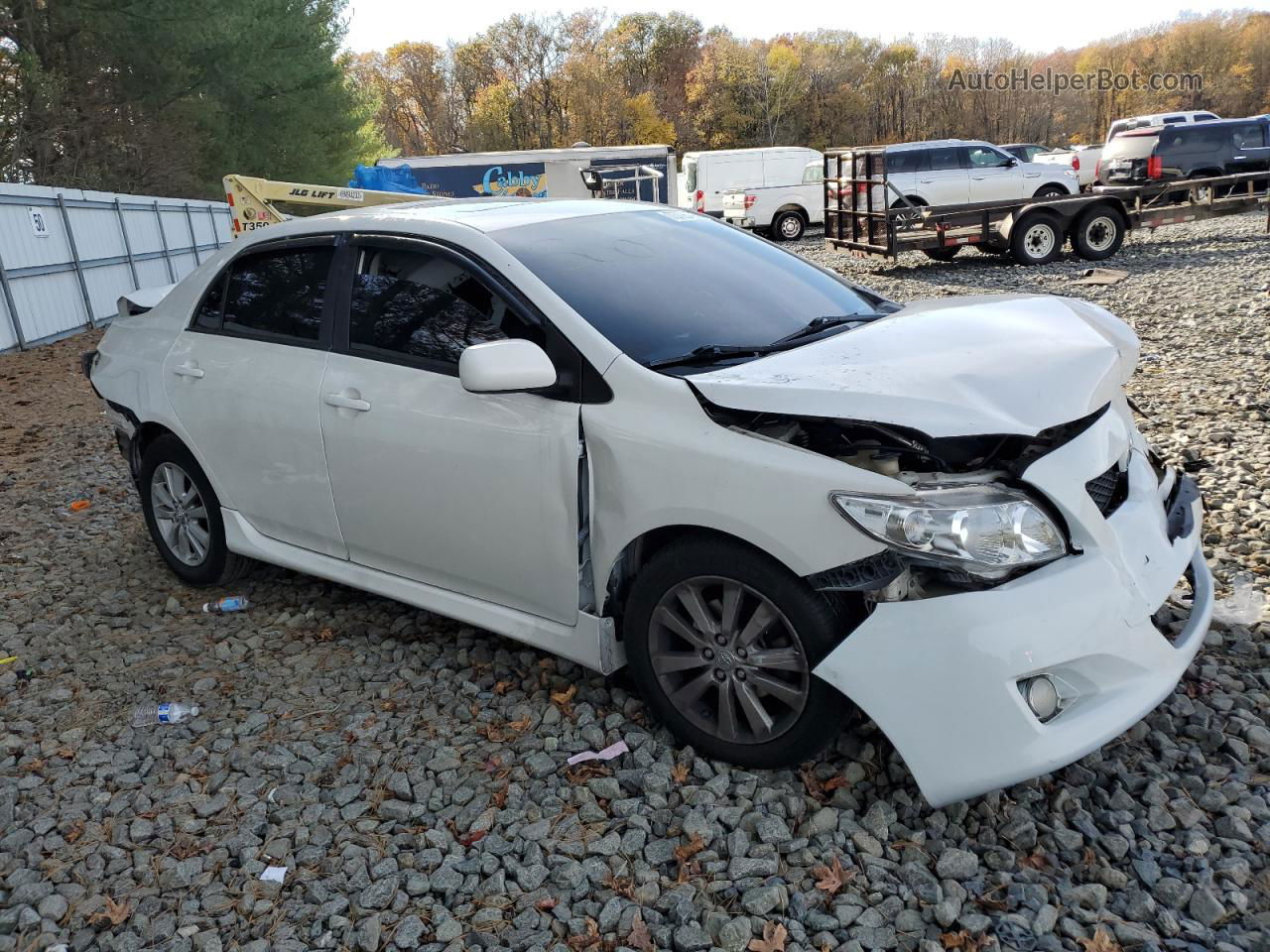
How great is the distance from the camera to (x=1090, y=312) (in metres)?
3.50

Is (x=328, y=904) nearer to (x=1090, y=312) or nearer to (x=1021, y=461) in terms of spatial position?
(x=1021, y=461)

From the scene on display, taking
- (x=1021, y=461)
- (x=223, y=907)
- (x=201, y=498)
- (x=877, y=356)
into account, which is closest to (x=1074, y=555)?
(x=1021, y=461)

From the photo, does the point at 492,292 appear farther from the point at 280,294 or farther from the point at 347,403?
the point at 280,294

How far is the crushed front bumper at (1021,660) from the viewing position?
2.49m

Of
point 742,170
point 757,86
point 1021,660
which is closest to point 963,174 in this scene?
point 742,170

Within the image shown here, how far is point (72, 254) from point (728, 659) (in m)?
15.8

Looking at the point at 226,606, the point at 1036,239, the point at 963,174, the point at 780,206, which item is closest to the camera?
the point at 226,606

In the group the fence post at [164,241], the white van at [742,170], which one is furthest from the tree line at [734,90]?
the fence post at [164,241]

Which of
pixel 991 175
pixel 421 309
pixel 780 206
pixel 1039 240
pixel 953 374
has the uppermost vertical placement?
pixel 421 309

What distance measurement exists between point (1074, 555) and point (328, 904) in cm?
222

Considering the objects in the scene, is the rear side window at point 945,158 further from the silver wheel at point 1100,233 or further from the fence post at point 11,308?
the fence post at point 11,308

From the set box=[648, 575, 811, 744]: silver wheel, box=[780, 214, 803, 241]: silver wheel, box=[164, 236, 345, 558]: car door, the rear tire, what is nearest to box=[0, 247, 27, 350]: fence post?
box=[164, 236, 345, 558]: car door

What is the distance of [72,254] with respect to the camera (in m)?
15.3

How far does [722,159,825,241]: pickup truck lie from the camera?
26109 mm
